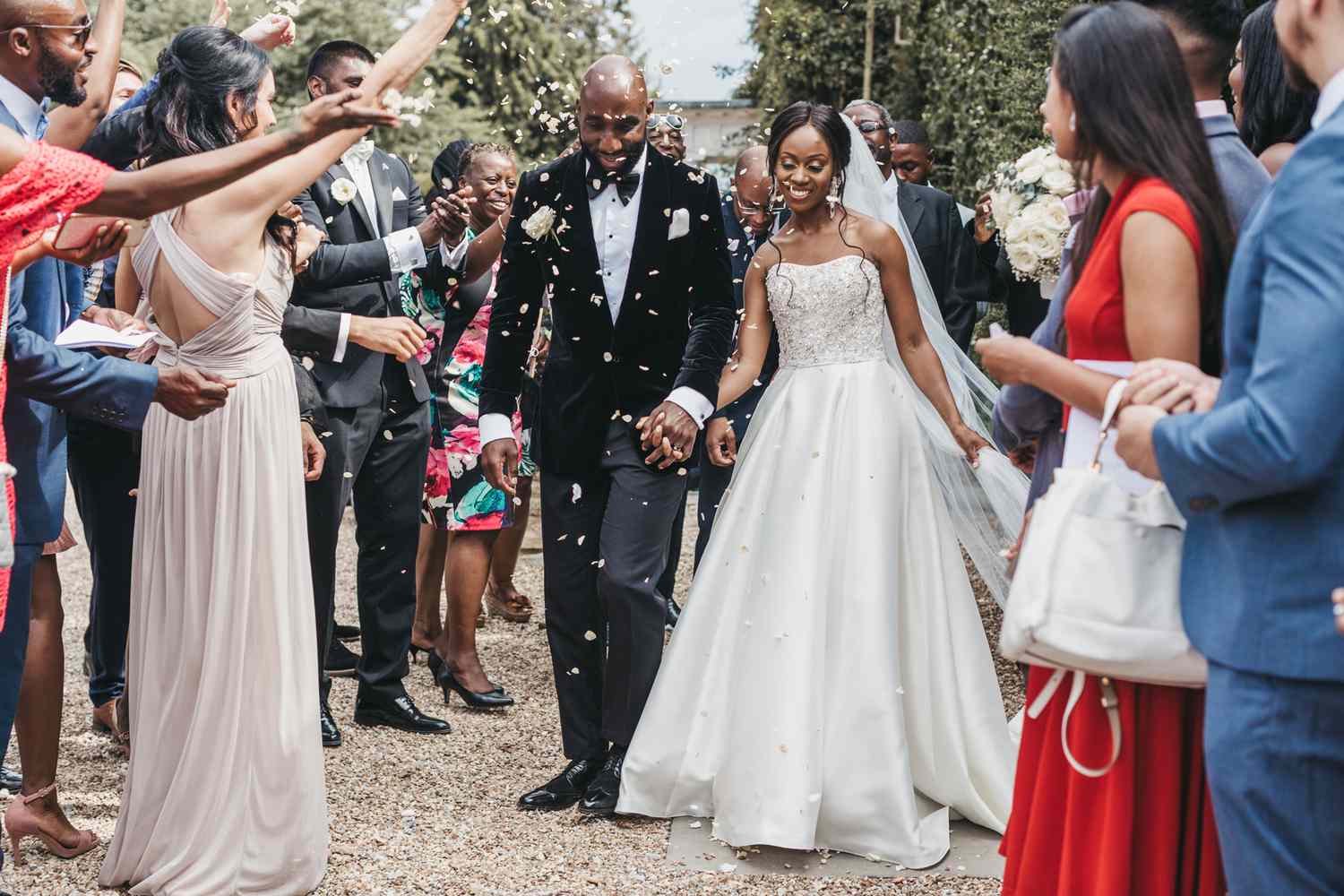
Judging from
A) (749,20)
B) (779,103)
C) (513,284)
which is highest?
(749,20)

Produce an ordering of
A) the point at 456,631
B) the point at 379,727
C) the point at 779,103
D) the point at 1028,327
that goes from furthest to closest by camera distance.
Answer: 1. the point at 779,103
2. the point at 1028,327
3. the point at 456,631
4. the point at 379,727

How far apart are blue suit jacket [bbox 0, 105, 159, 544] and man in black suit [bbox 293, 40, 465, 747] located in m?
1.39

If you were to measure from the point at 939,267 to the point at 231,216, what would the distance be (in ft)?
13.2

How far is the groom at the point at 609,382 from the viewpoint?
448cm

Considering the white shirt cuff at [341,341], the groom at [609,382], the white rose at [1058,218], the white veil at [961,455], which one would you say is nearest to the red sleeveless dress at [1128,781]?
the white rose at [1058,218]

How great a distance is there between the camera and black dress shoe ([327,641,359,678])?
6.39m

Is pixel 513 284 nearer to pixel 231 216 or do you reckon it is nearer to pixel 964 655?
pixel 231 216

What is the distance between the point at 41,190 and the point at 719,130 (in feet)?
88.6

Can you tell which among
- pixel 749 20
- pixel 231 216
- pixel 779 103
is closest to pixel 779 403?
pixel 231 216

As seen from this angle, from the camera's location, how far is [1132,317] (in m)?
Answer: 2.40

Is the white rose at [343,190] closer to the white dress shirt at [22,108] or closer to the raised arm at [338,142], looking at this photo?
the raised arm at [338,142]

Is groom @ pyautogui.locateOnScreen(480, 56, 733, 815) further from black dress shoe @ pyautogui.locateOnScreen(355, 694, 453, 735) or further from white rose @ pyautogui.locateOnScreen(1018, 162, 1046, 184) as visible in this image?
white rose @ pyautogui.locateOnScreen(1018, 162, 1046, 184)

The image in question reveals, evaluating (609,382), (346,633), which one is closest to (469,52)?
(346,633)

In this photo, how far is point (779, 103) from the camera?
16531 millimetres
